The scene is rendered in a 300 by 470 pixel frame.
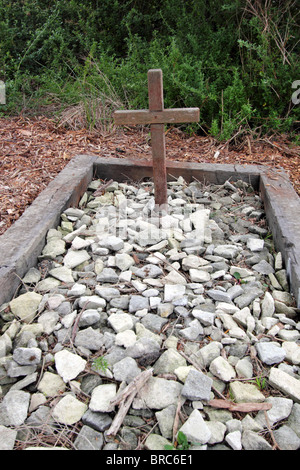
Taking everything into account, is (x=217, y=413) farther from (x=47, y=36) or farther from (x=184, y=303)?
(x=47, y=36)

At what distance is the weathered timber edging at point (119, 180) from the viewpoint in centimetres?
222

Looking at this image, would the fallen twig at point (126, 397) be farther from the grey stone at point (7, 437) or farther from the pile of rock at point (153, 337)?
the grey stone at point (7, 437)

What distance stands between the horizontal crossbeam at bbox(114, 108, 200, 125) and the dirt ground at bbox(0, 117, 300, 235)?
2.62 feet

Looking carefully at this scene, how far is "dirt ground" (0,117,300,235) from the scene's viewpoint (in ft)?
10.8

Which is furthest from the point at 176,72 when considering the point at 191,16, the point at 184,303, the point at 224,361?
the point at 224,361

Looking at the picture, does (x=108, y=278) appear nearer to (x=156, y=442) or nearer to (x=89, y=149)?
(x=156, y=442)

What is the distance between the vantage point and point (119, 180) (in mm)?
3453

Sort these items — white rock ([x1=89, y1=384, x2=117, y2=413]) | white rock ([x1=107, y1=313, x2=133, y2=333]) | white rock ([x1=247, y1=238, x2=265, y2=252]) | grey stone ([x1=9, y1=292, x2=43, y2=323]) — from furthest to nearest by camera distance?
white rock ([x1=247, y1=238, x2=265, y2=252]) < grey stone ([x1=9, y1=292, x2=43, y2=323]) < white rock ([x1=107, y1=313, x2=133, y2=333]) < white rock ([x1=89, y1=384, x2=117, y2=413])

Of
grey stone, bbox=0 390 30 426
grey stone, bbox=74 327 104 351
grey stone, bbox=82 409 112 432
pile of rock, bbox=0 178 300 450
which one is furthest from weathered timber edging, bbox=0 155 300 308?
grey stone, bbox=82 409 112 432

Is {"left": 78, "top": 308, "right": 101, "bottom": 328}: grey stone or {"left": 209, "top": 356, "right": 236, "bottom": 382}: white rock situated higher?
{"left": 78, "top": 308, "right": 101, "bottom": 328}: grey stone

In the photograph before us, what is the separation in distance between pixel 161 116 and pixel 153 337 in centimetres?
143

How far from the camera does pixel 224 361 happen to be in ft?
5.75

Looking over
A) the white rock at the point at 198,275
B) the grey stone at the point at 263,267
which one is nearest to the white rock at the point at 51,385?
the white rock at the point at 198,275

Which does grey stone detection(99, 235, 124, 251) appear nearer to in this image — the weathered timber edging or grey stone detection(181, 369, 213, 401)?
the weathered timber edging
